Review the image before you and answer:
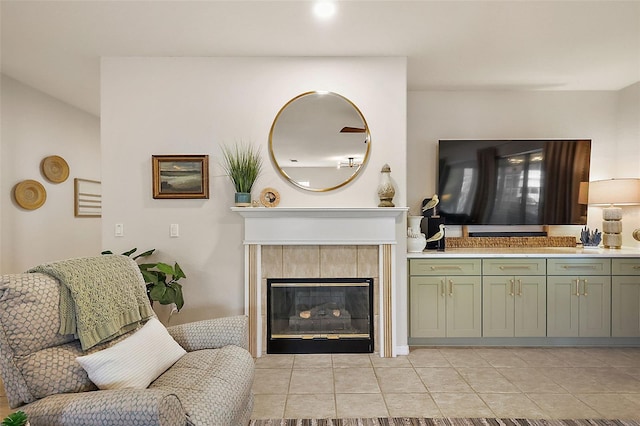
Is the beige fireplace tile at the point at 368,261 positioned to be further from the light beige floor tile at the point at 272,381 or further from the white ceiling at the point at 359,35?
the white ceiling at the point at 359,35

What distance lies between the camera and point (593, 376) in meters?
2.82

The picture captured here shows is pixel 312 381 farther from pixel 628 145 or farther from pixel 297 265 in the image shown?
pixel 628 145

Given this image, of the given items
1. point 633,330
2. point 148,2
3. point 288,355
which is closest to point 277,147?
point 148,2

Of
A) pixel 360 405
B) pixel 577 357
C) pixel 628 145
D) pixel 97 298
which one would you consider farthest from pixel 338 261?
pixel 628 145

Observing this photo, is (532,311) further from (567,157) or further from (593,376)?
(567,157)

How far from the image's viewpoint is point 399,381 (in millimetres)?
2748

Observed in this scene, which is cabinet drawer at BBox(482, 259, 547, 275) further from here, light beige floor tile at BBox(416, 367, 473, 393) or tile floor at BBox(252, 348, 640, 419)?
light beige floor tile at BBox(416, 367, 473, 393)

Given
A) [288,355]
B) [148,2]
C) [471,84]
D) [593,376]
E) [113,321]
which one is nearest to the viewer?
[113,321]

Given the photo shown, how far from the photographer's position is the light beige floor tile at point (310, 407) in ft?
7.50

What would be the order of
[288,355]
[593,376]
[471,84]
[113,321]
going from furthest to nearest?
[471,84]
[288,355]
[593,376]
[113,321]

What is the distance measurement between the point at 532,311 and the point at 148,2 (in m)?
3.91

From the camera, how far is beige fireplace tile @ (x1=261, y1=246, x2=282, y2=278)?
326 centimetres

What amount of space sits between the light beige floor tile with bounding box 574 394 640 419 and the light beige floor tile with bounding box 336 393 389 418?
1.32 meters

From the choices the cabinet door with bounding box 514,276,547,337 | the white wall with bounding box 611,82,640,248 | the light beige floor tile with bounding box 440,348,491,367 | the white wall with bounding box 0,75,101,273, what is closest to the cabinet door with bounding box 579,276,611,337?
the cabinet door with bounding box 514,276,547,337
